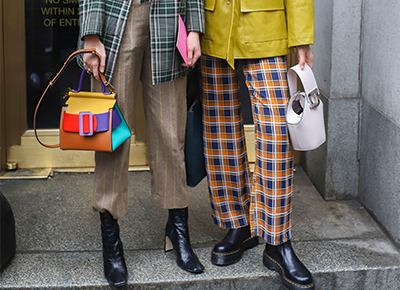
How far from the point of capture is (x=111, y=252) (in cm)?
272

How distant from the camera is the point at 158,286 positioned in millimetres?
2709

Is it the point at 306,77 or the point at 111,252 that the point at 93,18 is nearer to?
the point at 306,77

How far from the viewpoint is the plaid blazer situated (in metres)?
2.38

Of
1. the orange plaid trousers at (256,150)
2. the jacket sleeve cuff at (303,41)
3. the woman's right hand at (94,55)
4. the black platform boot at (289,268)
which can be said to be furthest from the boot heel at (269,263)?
the woman's right hand at (94,55)

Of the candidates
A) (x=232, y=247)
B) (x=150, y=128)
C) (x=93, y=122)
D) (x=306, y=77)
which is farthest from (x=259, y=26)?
(x=232, y=247)

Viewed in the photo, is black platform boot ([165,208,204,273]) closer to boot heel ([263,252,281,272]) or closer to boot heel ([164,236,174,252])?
boot heel ([164,236,174,252])

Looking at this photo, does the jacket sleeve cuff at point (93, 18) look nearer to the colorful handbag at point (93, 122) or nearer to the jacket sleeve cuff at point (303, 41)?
the colorful handbag at point (93, 122)

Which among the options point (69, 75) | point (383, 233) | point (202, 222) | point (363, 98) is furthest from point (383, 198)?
point (69, 75)

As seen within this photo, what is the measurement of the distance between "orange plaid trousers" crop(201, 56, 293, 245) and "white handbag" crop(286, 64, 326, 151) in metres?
0.05

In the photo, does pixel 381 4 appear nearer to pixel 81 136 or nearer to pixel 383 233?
pixel 383 233

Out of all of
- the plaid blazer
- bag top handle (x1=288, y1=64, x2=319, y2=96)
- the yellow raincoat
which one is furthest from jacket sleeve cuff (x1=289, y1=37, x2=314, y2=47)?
the plaid blazer

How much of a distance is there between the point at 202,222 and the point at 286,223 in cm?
78

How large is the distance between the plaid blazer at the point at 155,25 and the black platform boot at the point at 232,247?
90 centimetres

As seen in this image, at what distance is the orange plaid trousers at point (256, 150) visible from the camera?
2.61 meters
